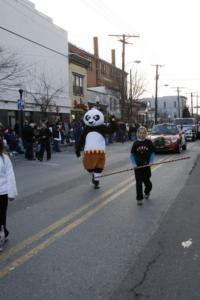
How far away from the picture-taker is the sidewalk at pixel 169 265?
4.43m

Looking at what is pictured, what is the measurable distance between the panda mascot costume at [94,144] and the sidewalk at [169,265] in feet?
12.0

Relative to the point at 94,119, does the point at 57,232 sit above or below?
below

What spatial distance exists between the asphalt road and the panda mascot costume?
441 millimetres

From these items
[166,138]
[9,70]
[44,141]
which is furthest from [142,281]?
[9,70]

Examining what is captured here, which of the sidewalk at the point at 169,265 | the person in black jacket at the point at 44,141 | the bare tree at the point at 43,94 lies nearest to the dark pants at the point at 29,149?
the person in black jacket at the point at 44,141

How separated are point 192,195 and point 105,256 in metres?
4.63

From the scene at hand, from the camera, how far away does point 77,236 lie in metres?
6.55

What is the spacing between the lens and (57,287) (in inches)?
182

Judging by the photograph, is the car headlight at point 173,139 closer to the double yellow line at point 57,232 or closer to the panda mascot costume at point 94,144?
the panda mascot costume at point 94,144

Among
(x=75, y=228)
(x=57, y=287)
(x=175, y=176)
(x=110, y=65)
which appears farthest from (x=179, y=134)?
(x=110, y=65)

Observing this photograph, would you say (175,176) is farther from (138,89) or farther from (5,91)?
(138,89)

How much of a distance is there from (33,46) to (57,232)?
29957 mm

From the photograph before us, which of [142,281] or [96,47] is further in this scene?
[96,47]

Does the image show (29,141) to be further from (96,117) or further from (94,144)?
(94,144)
